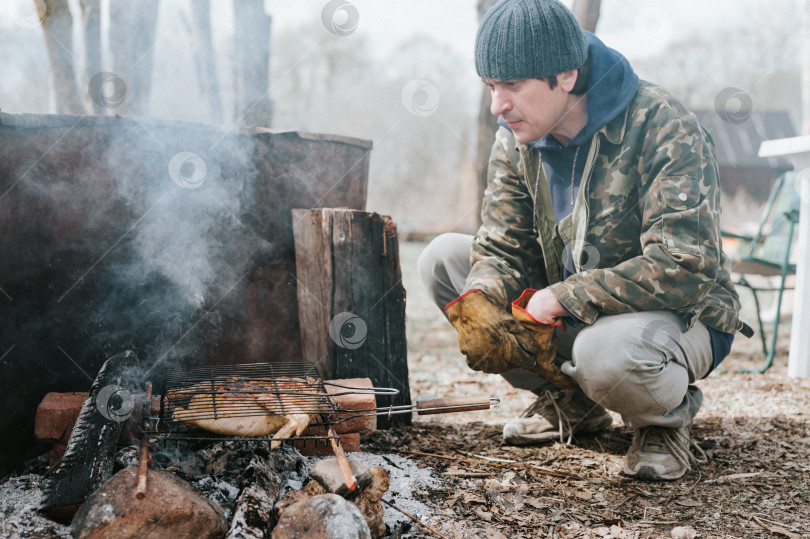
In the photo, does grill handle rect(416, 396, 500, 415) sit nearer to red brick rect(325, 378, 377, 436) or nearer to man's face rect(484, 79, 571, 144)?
red brick rect(325, 378, 377, 436)

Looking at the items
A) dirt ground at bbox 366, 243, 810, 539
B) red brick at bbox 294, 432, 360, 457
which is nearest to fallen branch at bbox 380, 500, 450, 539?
dirt ground at bbox 366, 243, 810, 539

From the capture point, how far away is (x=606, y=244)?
233 cm

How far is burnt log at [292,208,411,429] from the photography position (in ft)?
8.57

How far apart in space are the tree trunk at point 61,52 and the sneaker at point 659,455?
552cm

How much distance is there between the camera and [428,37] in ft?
93.2

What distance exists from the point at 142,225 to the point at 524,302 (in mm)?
1615

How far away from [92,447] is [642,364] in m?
1.78

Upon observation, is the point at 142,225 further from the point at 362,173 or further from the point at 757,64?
the point at 757,64

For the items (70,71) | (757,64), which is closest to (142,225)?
(70,71)

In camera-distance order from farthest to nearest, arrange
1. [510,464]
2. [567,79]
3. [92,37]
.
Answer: [92,37], [510,464], [567,79]

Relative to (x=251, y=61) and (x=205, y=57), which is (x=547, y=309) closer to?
(x=251, y=61)

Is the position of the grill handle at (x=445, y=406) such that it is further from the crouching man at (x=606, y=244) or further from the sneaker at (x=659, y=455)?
the sneaker at (x=659, y=455)

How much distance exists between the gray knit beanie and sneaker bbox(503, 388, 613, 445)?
1.44 m

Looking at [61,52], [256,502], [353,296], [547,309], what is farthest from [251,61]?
[256,502]
